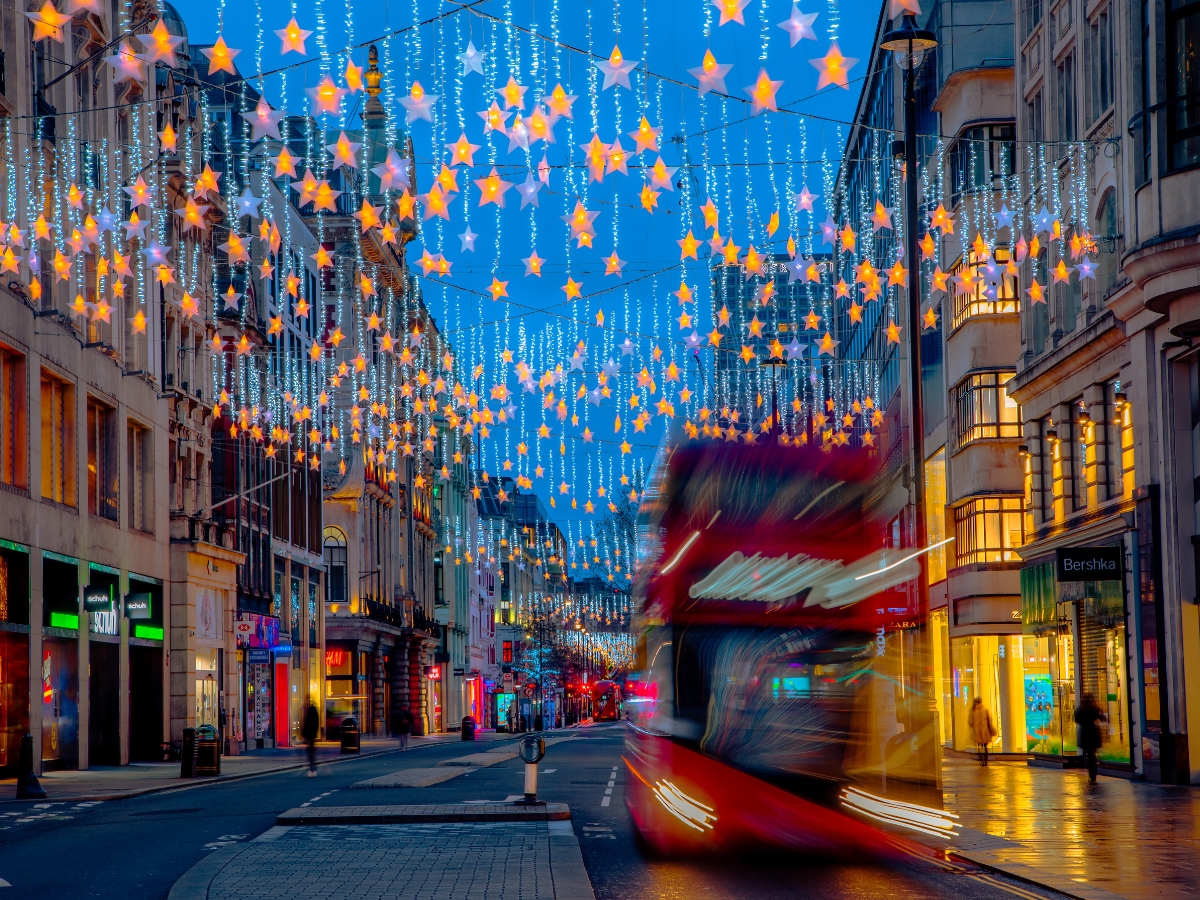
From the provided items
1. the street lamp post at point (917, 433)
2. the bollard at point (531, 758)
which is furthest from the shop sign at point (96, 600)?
the street lamp post at point (917, 433)

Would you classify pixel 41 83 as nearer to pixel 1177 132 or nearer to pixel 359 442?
pixel 1177 132

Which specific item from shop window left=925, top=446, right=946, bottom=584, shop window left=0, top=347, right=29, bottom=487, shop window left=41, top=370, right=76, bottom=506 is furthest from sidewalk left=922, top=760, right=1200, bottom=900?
shop window left=41, top=370, right=76, bottom=506

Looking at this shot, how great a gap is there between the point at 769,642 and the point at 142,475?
29.3 metres

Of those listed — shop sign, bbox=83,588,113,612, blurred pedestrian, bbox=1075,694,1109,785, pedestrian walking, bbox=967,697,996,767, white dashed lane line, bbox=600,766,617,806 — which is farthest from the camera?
shop sign, bbox=83,588,113,612

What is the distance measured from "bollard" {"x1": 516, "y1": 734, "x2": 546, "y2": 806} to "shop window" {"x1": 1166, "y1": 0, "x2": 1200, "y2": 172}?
Result: 43.1 feet

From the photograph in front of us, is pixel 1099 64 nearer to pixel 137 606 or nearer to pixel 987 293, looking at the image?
pixel 987 293

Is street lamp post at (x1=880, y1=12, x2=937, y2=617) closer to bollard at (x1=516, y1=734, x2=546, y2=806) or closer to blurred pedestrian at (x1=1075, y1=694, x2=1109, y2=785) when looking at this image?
blurred pedestrian at (x1=1075, y1=694, x2=1109, y2=785)

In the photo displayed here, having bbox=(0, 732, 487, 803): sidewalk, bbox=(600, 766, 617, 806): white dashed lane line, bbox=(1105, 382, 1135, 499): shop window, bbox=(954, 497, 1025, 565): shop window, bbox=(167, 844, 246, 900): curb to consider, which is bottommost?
bbox=(0, 732, 487, 803): sidewalk

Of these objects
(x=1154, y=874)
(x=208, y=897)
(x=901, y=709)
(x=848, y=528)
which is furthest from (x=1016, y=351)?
(x=208, y=897)

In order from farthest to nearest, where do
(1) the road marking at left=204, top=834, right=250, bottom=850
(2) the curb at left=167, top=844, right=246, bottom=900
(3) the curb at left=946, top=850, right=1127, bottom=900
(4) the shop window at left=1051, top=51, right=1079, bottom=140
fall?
(4) the shop window at left=1051, top=51, right=1079, bottom=140 < (1) the road marking at left=204, top=834, right=250, bottom=850 < (3) the curb at left=946, top=850, right=1127, bottom=900 < (2) the curb at left=167, top=844, right=246, bottom=900

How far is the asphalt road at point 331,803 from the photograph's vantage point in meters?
13.3

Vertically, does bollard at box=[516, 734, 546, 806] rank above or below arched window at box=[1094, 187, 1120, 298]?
below

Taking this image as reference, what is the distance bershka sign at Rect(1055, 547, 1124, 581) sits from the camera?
28.8m

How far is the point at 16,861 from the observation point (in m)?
16.4
